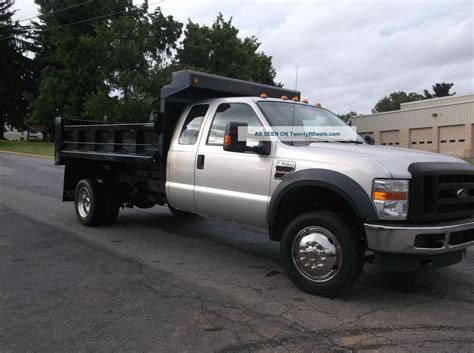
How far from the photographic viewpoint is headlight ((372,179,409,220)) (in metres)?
4.04

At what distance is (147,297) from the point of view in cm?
445

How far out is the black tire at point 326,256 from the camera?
167 inches

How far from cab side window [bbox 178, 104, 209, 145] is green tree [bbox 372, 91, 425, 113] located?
9066cm

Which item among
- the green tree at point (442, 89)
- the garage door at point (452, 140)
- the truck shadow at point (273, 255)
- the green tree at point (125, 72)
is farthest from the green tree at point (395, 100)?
the truck shadow at point (273, 255)

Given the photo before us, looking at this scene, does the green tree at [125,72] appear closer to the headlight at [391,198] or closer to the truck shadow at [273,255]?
the truck shadow at [273,255]

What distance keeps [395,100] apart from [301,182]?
9502 centimetres

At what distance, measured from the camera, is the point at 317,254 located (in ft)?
14.5

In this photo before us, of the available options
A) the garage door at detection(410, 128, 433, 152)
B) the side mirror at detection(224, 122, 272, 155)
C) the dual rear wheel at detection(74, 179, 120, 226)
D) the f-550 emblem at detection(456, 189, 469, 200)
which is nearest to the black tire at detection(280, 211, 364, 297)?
the side mirror at detection(224, 122, 272, 155)

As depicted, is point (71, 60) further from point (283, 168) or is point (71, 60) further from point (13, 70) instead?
point (283, 168)

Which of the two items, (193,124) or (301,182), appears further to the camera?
(193,124)

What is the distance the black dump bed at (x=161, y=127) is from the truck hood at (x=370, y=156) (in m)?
1.74

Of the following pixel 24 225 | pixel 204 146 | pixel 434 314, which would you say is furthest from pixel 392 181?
pixel 24 225

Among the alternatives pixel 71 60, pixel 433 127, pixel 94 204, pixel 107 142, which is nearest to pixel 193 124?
pixel 107 142

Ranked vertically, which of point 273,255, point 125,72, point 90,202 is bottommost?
point 273,255
